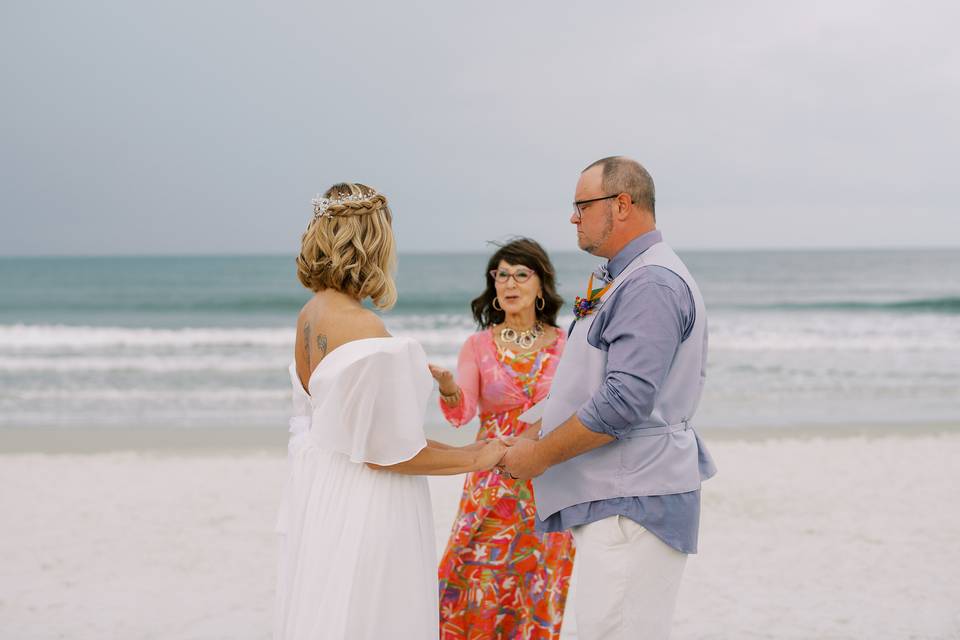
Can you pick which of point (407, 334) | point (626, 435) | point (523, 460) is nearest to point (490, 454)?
point (523, 460)

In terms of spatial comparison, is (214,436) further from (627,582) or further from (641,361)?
(641,361)

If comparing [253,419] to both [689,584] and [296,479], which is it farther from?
[296,479]

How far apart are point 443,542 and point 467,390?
2814 mm

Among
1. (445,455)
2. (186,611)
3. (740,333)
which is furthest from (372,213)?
(740,333)

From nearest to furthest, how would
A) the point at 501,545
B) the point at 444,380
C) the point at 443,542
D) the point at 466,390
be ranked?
the point at 444,380, the point at 501,545, the point at 466,390, the point at 443,542

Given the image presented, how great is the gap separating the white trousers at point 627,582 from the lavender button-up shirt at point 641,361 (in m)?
0.04

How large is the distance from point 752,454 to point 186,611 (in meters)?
5.85

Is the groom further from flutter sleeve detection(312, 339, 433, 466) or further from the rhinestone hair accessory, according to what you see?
the rhinestone hair accessory

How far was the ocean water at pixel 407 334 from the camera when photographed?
11891mm

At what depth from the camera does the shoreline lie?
917 cm

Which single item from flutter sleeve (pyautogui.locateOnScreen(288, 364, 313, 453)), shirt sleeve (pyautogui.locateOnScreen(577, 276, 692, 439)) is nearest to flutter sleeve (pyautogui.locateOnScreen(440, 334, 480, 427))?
flutter sleeve (pyautogui.locateOnScreen(288, 364, 313, 453))

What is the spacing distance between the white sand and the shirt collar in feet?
8.90

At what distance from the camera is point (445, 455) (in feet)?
8.95

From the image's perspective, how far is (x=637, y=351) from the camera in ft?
8.26
